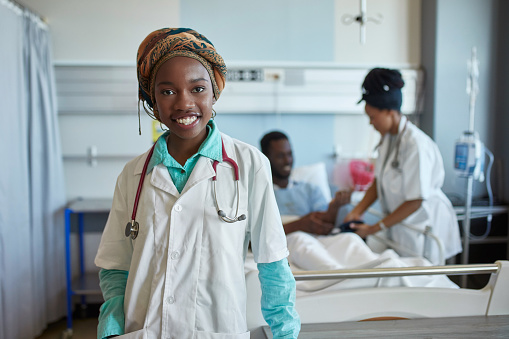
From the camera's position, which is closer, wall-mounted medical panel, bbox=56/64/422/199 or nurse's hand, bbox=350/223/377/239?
nurse's hand, bbox=350/223/377/239

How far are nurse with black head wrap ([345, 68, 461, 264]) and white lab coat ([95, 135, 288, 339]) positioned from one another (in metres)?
1.53

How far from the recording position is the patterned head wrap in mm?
1089

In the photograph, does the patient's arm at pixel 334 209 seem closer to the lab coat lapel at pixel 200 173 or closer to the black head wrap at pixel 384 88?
the black head wrap at pixel 384 88

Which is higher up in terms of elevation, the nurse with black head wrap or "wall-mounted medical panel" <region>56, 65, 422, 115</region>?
"wall-mounted medical panel" <region>56, 65, 422, 115</region>

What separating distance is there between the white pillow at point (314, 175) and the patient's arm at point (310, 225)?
30.0 inches

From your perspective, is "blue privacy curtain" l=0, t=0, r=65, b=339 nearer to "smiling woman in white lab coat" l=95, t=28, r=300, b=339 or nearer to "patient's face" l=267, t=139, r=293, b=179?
"patient's face" l=267, t=139, r=293, b=179

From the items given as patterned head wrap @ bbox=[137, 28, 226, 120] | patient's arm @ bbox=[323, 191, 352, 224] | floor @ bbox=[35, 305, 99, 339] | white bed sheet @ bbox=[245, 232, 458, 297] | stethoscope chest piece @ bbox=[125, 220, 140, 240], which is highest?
patterned head wrap @ bbox=[137, 28, 226, 120]

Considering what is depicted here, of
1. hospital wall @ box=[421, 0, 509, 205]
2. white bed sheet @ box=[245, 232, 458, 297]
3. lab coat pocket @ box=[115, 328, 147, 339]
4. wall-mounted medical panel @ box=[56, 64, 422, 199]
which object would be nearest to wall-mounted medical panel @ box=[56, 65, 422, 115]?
wall-mounted medical panel @ box=[56, 64, 422, 199]

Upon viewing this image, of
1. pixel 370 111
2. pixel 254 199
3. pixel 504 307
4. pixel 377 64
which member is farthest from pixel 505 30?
pixel 254 199

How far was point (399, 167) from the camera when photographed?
8.48 feet

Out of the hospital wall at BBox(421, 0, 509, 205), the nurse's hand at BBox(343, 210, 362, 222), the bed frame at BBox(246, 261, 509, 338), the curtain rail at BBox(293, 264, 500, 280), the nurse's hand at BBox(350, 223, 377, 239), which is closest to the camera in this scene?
the curtain rail at BBox(293, 264, 500, 280)

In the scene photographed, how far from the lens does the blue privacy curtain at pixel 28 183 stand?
270 centimetres

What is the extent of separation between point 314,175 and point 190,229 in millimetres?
2606

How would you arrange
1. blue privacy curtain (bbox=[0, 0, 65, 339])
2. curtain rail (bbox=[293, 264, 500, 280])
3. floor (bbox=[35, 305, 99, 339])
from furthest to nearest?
floor (bbox=[35, 305, 99, 339]) → blue privacy curtain (bbox=[0, 0, 65, 339]) → curtain rail (bbox=[293, 264, 500, 280])
